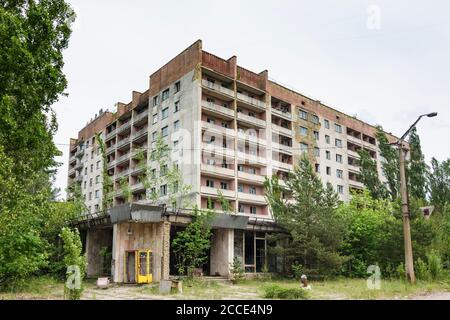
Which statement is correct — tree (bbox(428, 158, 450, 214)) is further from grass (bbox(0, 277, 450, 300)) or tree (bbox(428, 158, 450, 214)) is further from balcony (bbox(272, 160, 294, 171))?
grass (bbox(0, 277, 450, 300))

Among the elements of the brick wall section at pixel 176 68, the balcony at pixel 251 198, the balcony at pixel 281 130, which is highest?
the brick wall section at pixel 176 68

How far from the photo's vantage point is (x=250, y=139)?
49.5 meters

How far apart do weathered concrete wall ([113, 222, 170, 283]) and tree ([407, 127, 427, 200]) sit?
32967mm

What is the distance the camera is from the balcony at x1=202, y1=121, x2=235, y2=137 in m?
44.6

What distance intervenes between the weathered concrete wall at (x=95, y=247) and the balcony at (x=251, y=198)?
687 inches

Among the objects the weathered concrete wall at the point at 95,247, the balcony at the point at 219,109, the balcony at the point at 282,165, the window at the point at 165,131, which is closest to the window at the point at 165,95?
the window at the point at 165,131

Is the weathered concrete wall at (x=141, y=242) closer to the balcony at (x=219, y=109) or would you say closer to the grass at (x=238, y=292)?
the grass at (x=238, y=292)

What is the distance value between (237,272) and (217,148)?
66.2ft

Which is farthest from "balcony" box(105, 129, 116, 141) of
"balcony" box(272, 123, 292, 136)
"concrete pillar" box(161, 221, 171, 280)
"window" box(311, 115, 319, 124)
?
"concrete pillar" box(161, 221, 171, 280)

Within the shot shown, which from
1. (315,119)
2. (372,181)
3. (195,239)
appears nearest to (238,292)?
(195,239)

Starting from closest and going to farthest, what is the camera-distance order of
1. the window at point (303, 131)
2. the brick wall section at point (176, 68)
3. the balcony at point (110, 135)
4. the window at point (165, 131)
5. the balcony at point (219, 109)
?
the balcony at point (219, 109)
the brick wall section at point (176, 68)
the window at point (165, 131)
the window at point (303, 131)
the balcony at point (110, 135)

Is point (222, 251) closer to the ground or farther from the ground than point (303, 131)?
closer to the ground

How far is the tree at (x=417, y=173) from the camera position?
47438mm

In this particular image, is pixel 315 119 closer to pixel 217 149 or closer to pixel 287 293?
pixel 217 149
